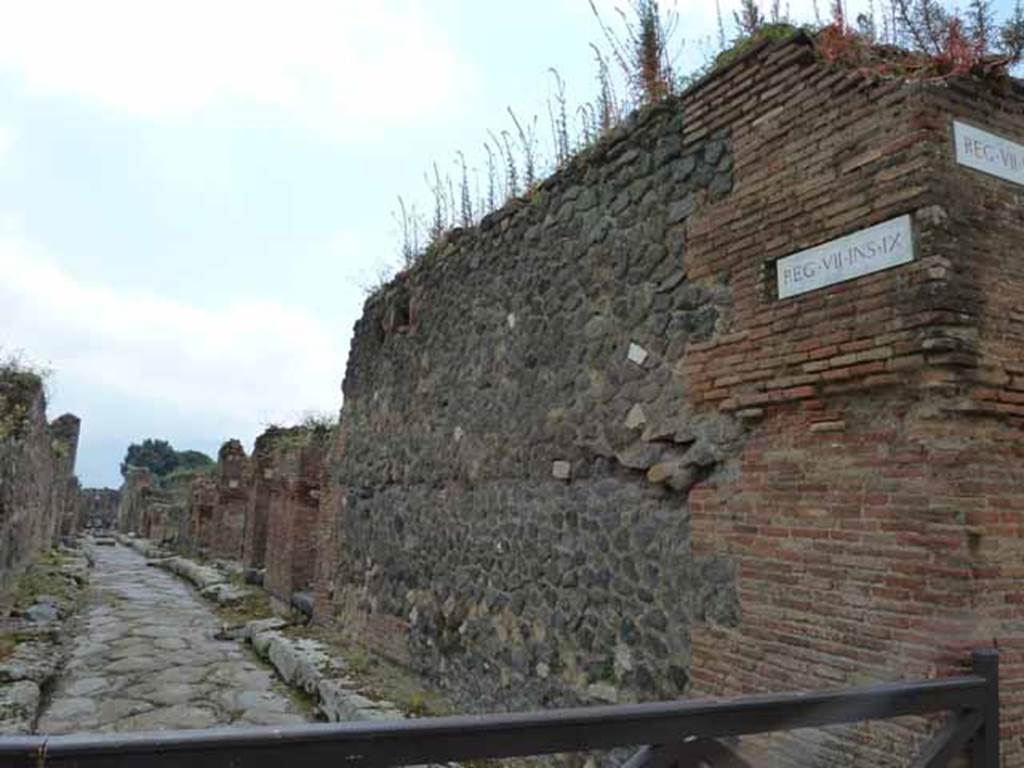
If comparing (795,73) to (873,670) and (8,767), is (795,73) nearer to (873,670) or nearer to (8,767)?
(873,670)

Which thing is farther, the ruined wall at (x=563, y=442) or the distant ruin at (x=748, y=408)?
the ruined wall at (x=563, y=442)

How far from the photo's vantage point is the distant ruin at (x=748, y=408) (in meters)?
2.75

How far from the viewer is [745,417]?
343 centimetres

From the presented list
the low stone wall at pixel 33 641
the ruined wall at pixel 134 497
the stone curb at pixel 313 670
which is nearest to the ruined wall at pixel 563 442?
the stone curb at pixel 313 670

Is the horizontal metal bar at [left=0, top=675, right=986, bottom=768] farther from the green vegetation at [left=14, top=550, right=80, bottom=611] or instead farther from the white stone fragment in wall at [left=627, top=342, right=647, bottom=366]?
the green vegetation at [left=14, top=550, right=80, bottom=611]

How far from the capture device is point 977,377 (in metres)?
2.74

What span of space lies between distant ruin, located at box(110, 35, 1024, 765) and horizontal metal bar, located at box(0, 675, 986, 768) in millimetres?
651

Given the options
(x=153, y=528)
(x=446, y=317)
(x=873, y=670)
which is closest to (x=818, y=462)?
(x=873, y=670)

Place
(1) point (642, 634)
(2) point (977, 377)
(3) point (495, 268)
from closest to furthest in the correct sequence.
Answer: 1. (2) point (977, 377)
2. (1) point (642, 634)
3. (3) point (495, 268)

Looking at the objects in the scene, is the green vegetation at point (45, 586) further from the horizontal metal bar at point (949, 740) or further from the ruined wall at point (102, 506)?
the ruined wall at point (102, 506)

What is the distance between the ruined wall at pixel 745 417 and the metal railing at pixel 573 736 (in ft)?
0.84

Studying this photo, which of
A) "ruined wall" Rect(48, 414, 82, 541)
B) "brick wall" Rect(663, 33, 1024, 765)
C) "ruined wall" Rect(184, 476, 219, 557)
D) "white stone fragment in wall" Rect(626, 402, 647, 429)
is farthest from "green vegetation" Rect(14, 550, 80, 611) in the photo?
"brick wall" Rect(663, 33, 1024, 765)

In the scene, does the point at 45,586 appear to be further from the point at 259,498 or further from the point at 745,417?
the point at 745,417

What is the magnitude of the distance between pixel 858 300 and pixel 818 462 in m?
0.64
